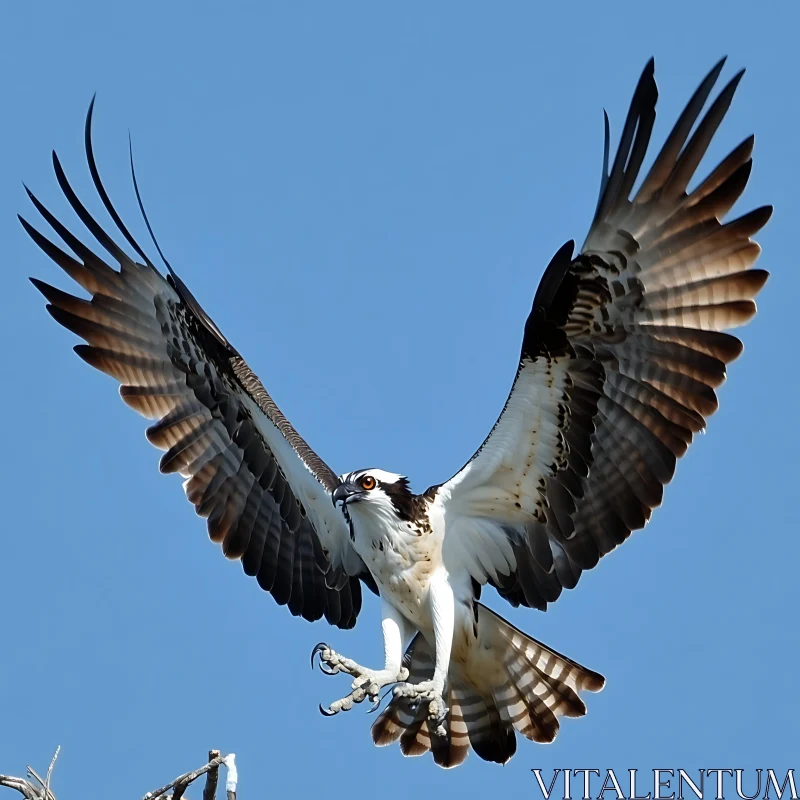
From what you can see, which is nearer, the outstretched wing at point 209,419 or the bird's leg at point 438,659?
the bird's leg at point 438,659

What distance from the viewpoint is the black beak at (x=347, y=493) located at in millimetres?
9391

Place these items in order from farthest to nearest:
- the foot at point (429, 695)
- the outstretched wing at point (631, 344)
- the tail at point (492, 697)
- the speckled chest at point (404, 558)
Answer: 1. the tail at point (492, 697)
2. the speckled chest at point (404, 558)
3. the foot at point (429, 695)
4. the outstretched wing at point (631, 344)

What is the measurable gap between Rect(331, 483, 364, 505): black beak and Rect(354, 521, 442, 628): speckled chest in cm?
27

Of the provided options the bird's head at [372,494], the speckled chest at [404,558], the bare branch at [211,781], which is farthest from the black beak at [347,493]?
the bare branch at [211,781]

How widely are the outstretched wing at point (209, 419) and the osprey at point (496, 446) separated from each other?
15mm

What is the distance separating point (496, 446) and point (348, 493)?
1034 millimetres

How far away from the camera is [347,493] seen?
940 cm

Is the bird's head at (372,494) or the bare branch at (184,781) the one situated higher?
the bird's head at (372,494)

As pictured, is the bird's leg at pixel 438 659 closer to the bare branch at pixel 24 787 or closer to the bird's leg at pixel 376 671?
the bird's leg at pixel 376 671

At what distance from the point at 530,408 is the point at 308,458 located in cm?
200

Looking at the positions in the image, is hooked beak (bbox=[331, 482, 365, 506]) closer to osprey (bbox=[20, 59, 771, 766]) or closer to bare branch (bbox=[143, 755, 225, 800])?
osprey (bbox=[20, 59, 771, 766])

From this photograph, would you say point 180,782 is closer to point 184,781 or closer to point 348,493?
point 184,781

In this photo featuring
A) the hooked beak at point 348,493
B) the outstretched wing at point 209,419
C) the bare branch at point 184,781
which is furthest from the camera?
the outstretched wing at point 209,419

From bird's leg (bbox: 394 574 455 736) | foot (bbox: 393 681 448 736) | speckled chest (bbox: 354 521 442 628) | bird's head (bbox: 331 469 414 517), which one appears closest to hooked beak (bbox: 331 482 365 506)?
bird's head (bbox: 331 469 414 517)
